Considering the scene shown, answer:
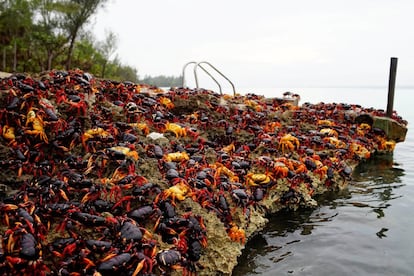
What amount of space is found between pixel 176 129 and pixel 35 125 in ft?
11.6

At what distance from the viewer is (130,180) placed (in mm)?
6113

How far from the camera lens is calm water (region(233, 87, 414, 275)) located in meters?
6.53

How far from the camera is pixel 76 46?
52.6 metres

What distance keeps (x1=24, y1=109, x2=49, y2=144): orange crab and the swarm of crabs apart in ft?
0.07

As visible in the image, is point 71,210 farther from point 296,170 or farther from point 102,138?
point 296,170

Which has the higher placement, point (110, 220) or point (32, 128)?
point (32, 128)

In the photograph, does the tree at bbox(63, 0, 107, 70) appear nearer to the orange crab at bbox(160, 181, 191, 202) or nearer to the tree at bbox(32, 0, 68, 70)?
the tree at bbox(32, 0, 68, 70)

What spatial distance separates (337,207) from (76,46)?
49.9 metres

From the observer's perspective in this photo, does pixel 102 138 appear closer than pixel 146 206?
No

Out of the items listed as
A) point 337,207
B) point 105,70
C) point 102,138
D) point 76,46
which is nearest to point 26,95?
point 102,138

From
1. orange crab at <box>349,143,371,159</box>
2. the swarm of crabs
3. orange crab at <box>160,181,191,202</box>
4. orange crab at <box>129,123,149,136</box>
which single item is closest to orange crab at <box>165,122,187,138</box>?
the swarm of crabs

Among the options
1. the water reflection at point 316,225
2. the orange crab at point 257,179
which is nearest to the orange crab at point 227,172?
the orange crab at point 257,179

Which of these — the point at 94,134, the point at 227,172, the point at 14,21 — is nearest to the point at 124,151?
the point at 94,134

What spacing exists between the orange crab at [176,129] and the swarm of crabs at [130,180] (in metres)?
0.03
